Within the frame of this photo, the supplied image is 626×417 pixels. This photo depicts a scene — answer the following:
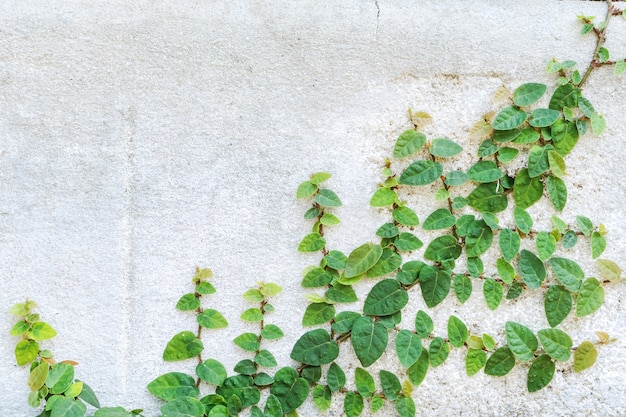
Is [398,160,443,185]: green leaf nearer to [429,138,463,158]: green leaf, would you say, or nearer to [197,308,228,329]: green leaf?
[429,138,463,158]: green leaf

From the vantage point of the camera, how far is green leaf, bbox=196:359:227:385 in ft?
4.67

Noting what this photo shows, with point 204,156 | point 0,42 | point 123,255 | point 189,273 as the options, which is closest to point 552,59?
point 204,156

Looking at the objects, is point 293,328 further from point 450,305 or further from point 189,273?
point 450,305

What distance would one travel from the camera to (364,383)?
1461 millimetres

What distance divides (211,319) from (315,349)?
0.29 m

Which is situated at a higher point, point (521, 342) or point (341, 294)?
point (341, 294)

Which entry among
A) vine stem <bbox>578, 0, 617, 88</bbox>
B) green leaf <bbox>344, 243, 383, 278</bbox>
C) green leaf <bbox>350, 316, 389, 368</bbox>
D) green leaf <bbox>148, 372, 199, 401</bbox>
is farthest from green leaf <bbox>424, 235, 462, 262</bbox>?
green leaf <bbox>148, 372, 199, 401</bbox>

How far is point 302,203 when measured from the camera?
149cm

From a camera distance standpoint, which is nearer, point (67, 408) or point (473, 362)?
point (67, 408)

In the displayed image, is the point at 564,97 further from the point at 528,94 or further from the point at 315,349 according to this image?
the point at 315,349

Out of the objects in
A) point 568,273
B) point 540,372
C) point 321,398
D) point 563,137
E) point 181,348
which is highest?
point 563,137

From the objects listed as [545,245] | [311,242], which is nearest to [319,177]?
[311,242]

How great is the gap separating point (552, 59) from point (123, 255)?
128 centimetres

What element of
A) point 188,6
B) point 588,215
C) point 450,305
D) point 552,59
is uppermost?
point 188,6
